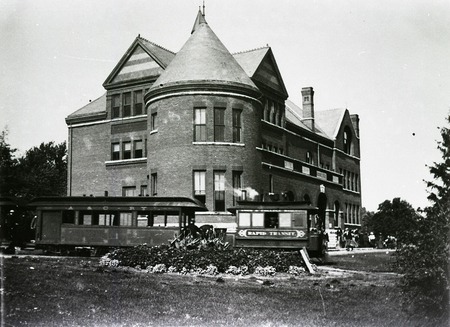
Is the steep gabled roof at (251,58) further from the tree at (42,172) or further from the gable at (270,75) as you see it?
the tree at (42,172)

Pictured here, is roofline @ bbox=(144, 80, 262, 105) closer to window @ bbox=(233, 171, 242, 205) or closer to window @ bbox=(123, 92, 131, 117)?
window @ bbox=(233, 171, 242, 205)

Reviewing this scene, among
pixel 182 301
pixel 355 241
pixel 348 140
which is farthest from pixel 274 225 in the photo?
pixel 348 140

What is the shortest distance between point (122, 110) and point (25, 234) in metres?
14.1

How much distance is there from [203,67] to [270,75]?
9.48 m

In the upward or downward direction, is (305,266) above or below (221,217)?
below

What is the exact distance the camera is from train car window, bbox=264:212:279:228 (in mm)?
24328

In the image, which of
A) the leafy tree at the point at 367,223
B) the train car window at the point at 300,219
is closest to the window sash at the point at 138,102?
the train car window at the point at 300,219

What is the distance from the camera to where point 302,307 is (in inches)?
493

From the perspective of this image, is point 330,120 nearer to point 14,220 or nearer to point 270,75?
point 270,75

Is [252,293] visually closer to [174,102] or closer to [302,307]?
[302,307]

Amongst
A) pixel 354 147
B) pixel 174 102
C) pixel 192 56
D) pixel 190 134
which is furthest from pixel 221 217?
pixel 354 147

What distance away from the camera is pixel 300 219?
2414cm

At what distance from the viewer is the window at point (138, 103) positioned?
131 feet

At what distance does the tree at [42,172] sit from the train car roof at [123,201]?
28.1m
